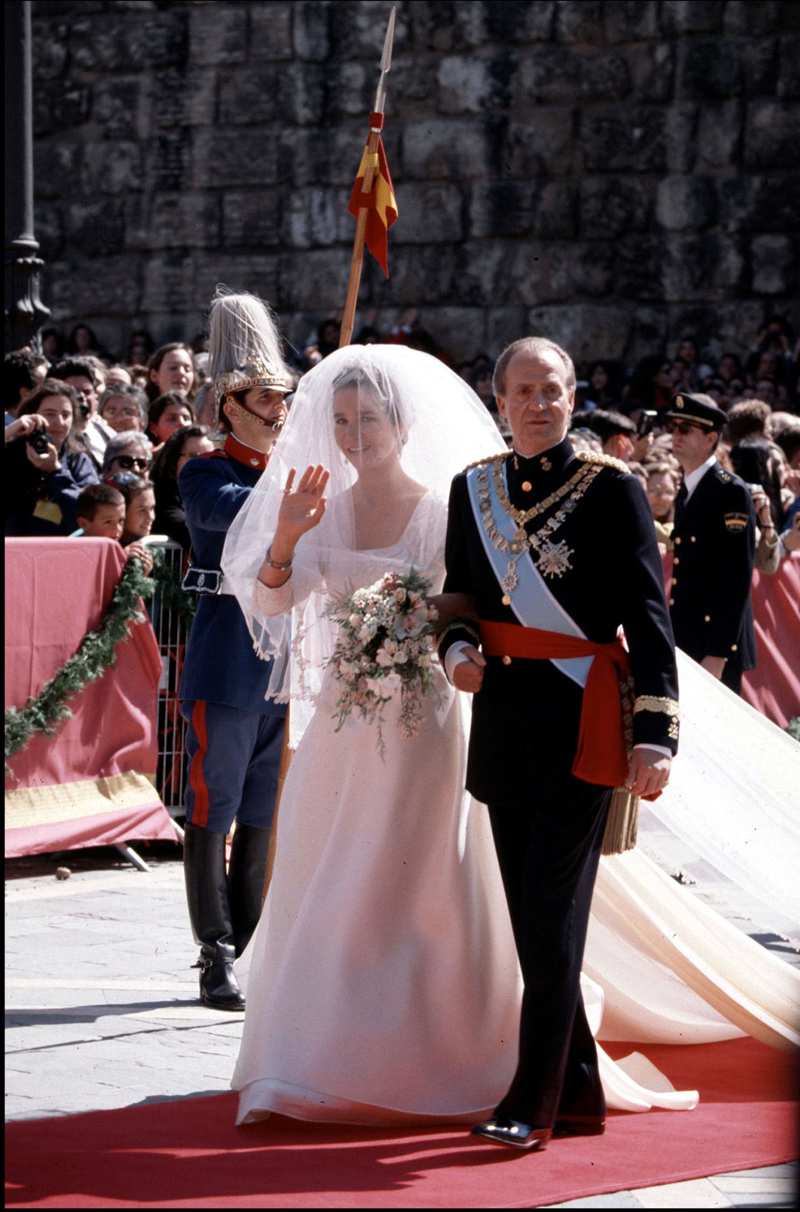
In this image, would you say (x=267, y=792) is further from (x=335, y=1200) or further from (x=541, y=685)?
(x=335, y=1200)

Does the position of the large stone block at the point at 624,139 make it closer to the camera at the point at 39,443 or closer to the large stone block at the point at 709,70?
the large stone block at the point at 709,70

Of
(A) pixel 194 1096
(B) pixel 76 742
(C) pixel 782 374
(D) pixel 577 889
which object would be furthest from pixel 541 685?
(C) pixel 782 374

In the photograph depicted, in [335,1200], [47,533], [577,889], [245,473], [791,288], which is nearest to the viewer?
[335,1200]

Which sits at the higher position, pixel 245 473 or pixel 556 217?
pixel 556 217

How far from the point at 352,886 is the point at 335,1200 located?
1024mm

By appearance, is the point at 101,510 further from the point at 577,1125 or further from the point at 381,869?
the point at 577,1125

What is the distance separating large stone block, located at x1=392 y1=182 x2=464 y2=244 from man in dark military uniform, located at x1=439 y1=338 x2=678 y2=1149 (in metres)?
14.4

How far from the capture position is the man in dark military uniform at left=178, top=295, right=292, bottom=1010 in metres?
→ 6.36

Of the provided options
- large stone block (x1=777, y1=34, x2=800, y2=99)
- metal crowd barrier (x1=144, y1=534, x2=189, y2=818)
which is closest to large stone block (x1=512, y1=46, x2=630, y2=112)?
large stone block (x1=777, y1=34, x2=800, y2=99)

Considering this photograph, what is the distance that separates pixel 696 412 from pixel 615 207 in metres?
9.87

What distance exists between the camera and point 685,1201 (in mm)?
4301

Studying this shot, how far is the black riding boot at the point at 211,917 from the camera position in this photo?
246 inches

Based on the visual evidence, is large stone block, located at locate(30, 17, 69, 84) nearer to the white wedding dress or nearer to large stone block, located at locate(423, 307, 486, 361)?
large stone block, located at locate(423, 307, 486, 361)

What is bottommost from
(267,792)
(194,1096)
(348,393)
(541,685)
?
(194,1096)
